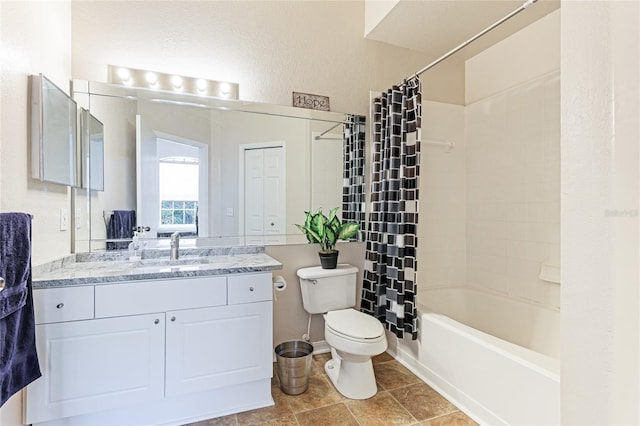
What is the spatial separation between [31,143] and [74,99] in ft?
1.87

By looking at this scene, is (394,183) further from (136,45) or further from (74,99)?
(74,99)

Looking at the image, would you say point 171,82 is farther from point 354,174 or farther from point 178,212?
point 354,174

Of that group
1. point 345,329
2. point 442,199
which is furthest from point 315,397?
point 442,199

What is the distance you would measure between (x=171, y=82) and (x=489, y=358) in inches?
98.8

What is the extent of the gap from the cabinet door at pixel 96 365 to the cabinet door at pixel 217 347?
0.07 meters

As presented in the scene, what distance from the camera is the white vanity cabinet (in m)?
1.52

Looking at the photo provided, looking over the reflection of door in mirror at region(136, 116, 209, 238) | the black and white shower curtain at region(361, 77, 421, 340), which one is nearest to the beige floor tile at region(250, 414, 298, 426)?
the black and white shower curtain at region(361, 77, 421, 340)

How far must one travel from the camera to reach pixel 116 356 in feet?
5.22

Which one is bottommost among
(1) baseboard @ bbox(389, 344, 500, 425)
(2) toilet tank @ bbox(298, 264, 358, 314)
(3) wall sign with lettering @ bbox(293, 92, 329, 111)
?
(1) baseboard @ bbox(389, 344, 500, 425)

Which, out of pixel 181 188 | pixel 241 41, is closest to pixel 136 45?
A: pixel 241 41

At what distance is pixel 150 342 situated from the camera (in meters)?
1.65

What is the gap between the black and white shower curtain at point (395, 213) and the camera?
2.24 m

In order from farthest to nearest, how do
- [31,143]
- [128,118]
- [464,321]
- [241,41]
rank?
1. [464,321]
2. [241,41]
3. [128,118]
4. [31,143]

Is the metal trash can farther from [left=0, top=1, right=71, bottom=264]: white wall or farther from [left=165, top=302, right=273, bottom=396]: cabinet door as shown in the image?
[left=0, top=1, right=71, bottom=264]: white wall
